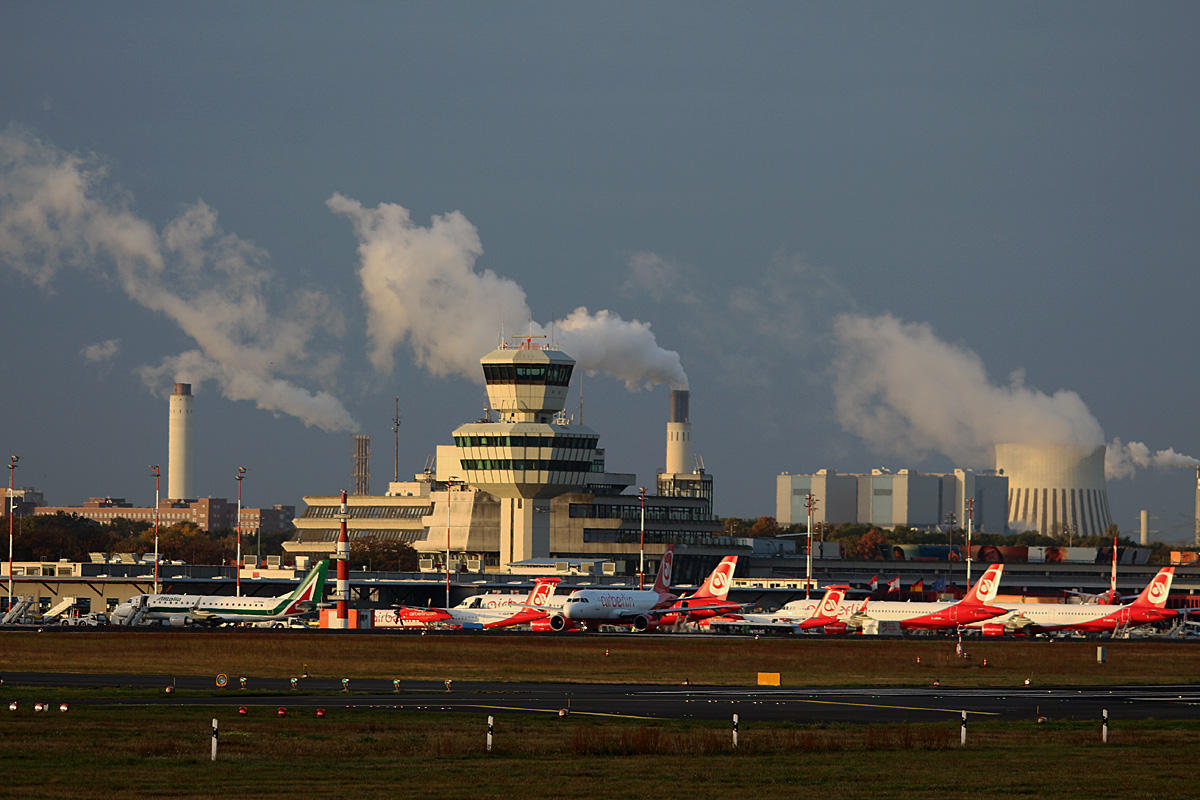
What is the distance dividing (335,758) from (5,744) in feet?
29.5

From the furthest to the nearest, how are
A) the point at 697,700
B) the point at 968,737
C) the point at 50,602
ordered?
the point at 50,602, the point at 697,700, the point at 968,737

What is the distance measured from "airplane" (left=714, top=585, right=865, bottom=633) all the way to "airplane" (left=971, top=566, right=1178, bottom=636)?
1313cm

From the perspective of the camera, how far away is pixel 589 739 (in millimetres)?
42125

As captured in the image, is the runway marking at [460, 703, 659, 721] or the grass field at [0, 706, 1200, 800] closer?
the grass field at [0, 706, 1200, 800]

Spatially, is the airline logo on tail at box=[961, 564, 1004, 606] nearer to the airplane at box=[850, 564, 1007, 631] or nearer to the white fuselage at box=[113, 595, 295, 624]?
the airplane at box=[850, 564, 1007, 631]

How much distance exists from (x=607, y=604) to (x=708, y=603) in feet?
39.0

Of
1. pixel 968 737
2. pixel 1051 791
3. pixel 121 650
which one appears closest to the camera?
pixel 1051 791

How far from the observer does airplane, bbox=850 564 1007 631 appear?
429ft

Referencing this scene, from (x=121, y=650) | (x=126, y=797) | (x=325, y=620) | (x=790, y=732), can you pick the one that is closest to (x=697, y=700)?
(x=790, y=732)

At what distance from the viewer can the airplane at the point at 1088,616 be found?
128 meters

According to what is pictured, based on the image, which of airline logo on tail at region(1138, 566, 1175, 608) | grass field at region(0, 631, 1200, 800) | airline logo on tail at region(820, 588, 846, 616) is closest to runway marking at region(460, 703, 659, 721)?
grass field at region(0, 631, 1200, 800)

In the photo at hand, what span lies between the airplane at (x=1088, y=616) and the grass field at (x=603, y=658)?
21603 mm

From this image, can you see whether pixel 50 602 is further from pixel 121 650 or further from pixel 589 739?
pixel 589 739

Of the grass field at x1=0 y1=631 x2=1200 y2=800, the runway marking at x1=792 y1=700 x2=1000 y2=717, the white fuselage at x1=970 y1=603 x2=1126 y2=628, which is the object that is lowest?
the white fuselage at x1=970 y1=603 x2=1126 y2=628
